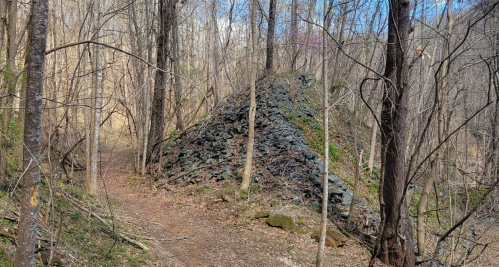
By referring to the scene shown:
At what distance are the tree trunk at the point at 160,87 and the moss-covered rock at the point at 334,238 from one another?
22.9 feet

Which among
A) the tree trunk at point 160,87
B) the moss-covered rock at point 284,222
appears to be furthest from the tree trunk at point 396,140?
the tree trunk at point 160,87

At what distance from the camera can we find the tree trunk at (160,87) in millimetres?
12148

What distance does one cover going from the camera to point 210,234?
7.62m

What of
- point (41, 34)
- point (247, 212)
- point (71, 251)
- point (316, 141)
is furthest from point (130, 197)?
point (41, 34)

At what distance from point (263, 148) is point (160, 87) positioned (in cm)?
444

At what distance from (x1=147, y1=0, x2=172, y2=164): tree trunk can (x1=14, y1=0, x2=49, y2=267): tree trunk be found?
32.1 feet

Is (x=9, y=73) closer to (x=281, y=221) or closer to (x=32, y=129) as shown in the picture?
(x=32, y=129)

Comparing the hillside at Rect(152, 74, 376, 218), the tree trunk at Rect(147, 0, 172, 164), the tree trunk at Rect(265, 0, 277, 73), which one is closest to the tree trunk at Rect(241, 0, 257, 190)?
the hillside at Rect(152, 74, 376, 218)

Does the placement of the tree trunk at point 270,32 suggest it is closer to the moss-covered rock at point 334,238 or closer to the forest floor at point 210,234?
the forest floor at point 210,234

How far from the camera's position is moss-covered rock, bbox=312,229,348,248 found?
7.75 meters

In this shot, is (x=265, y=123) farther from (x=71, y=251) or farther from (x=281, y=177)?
(x=71, y=251)

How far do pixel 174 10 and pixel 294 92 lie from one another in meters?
6.06

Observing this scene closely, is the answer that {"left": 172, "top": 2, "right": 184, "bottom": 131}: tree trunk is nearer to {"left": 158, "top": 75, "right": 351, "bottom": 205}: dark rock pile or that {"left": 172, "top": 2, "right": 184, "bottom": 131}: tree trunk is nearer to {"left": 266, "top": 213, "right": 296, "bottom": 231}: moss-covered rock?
{"left": 158, "top": 75, "right": 351, "bottom": 205}: dark rock pile

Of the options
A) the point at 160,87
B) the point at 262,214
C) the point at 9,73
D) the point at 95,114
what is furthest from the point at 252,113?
the point at 9,73
